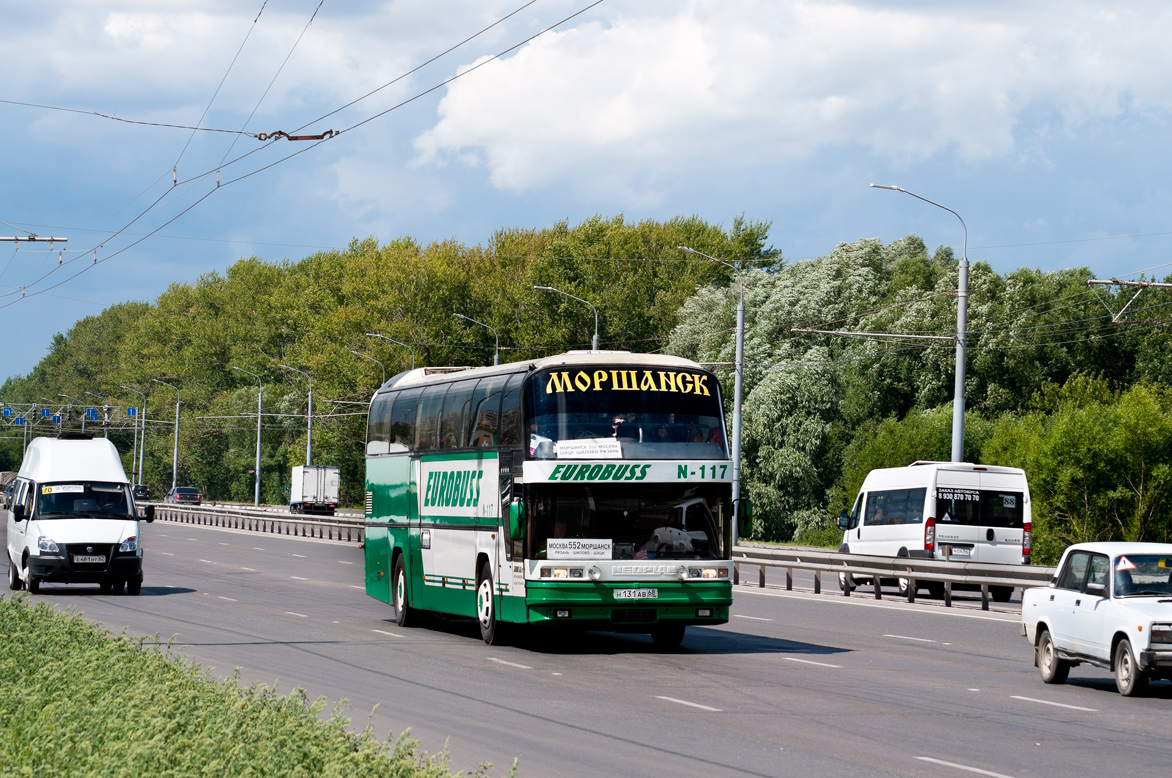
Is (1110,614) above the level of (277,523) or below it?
above

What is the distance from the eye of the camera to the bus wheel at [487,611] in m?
19.4

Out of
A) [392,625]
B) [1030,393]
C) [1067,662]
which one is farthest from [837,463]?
[1067,662]

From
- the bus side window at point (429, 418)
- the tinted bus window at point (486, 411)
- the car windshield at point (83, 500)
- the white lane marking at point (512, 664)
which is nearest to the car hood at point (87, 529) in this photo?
the car windshield at point (83, 500)

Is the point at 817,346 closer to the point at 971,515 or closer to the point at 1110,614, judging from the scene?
the point at 971,515

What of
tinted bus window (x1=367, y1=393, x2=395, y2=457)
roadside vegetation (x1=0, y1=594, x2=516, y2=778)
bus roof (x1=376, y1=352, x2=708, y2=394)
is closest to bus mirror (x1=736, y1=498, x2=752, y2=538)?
bus roof (x1=376, y1=352, x2=708, y2=394)

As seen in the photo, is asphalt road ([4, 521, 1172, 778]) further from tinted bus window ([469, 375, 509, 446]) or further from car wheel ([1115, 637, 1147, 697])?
tinted bus window ([469, 375, 509, 446])

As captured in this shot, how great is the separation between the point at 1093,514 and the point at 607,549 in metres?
41.3

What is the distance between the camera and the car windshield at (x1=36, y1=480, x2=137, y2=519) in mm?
27078

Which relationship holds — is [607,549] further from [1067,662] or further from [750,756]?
[750,756]

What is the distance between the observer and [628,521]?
18500 mm

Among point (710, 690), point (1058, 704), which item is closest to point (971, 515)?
point (1058, 704)

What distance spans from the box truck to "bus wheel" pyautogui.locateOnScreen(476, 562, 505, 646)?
217 feet

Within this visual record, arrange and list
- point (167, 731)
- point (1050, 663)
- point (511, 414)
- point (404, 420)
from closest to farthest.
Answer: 1. point (167, 731)
2. point (1050, 663)
3. point (511, 414)
4. point (404, 420)

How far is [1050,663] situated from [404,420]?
35.9ft
